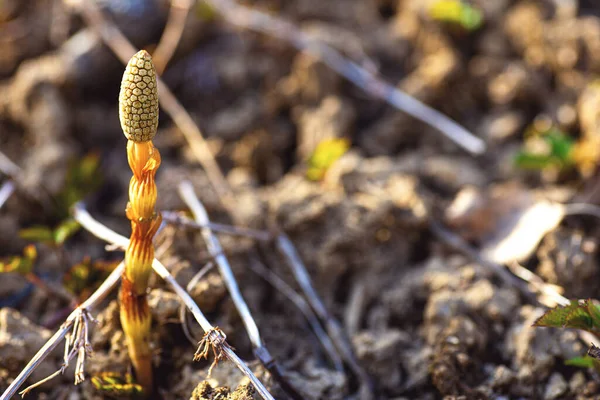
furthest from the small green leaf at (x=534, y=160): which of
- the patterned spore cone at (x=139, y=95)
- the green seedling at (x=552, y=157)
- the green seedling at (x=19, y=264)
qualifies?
the green seedling at (x=19, y=264)

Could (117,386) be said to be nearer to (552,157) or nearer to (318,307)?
(318,307)

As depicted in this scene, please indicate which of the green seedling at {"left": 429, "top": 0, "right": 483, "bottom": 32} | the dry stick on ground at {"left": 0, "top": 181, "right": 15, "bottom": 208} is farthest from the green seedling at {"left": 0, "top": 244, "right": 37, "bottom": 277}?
the green seedling at {"left": 429, "top": 0, "right": 483, "bottom": 32}

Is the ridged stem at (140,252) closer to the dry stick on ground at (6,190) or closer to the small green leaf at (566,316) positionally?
the dry stick on ground at (6,190)

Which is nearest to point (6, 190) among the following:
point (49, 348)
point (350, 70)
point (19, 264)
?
point (19, 264)

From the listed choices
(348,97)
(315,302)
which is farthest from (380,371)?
(348,97)

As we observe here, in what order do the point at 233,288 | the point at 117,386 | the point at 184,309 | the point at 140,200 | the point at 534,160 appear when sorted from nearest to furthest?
the point at 140,200 < the point at 117,386 < the point at 184,309 < the point at 233,288 < the point at 534,160

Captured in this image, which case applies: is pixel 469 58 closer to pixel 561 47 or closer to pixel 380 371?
pixel 561 47

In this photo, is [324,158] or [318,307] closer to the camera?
[318,307]

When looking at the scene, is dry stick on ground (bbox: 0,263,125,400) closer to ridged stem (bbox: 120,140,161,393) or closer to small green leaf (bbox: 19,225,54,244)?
ridged stem (bbox: 120,140,161,393)
